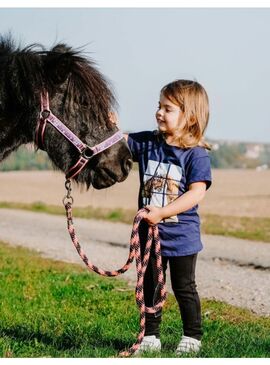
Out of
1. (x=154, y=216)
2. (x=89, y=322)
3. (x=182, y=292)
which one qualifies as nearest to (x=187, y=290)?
(x=182, y=292)

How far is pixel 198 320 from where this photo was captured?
202 inches

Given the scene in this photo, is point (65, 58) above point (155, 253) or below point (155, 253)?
above

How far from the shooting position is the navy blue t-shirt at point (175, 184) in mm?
4949

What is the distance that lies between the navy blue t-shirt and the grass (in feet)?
35.0

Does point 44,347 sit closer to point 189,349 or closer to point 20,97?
point 189,349

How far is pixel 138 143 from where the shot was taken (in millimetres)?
5160

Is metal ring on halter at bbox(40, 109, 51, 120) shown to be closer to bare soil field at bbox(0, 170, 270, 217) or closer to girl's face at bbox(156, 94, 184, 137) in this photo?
girl's face at bbox(156, 94, 184, 137)

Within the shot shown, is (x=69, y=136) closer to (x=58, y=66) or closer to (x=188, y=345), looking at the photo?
(x=58, y=66)

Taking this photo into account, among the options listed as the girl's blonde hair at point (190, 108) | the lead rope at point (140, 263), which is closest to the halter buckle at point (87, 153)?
the lead rope at point (140, 263)

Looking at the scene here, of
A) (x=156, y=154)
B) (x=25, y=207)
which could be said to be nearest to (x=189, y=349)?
(x=156, y=154)

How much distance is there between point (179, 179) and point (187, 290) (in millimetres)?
777

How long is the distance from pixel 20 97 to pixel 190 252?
1.53 metres

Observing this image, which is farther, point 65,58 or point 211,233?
point 211,233
